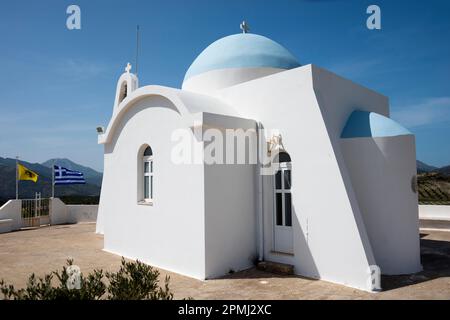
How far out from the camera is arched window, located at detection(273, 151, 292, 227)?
7.48 metres

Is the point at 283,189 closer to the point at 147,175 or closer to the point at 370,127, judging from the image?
the point at 370,127

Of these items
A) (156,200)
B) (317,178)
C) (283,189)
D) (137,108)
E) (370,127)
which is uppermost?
(137,108)

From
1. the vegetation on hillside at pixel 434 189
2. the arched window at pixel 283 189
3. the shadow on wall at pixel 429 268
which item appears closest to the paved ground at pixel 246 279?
the shadow on wall at pixel 429 268

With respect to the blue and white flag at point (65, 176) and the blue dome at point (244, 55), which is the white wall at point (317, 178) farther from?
the blue and white flag at point (65, 176)

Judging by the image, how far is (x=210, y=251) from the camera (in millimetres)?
6801

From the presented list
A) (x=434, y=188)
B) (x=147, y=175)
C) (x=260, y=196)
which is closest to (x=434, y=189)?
(x=434, y=188)

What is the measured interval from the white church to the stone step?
0.53 ft

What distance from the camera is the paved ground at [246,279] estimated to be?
226 inches

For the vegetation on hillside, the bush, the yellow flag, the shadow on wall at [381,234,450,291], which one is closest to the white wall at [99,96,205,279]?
the bush

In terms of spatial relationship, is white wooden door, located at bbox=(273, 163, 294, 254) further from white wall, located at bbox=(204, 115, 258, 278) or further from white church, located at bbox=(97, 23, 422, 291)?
white wall, located at bbox=(204, 115, 258, 278)

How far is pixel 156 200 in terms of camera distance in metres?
8.12

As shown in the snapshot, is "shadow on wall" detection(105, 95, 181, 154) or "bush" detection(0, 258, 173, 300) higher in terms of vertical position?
"shadow on wall" detection(105, 95, 181, 154)

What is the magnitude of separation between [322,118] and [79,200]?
16841mm

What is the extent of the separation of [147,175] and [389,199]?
5.98 metres
